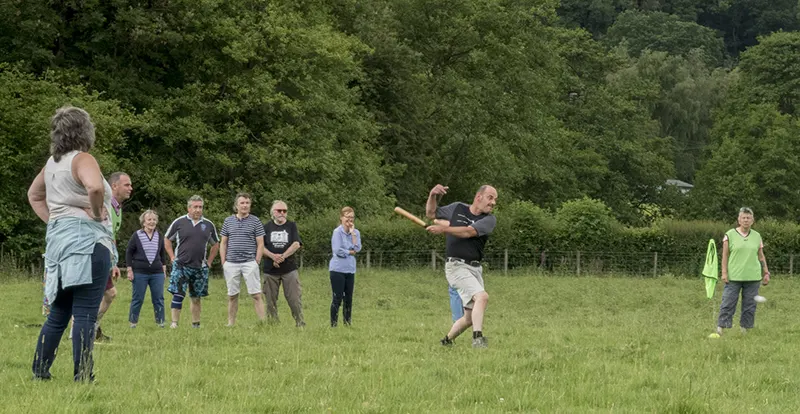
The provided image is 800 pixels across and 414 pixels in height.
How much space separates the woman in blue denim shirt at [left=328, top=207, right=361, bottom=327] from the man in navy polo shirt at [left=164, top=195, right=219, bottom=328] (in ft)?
6.15

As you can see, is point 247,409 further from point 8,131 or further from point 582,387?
point 8,131

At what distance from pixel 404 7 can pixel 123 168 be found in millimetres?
19961

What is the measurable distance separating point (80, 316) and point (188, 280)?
25.4ft

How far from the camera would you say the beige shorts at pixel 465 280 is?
40.2 ft

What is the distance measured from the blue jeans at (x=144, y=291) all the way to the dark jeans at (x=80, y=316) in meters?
7.79

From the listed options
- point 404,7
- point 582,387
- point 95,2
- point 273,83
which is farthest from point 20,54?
point 582,387

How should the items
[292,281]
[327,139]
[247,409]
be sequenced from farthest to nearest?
[327,139] → [292,281] → [247,409]

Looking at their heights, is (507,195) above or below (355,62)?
below

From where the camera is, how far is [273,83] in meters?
41.9

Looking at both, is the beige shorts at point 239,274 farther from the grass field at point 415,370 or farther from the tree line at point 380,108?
the tree line at point 380,108

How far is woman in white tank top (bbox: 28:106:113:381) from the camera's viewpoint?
26.5 ft

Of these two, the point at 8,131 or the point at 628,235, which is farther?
the point at 628,235

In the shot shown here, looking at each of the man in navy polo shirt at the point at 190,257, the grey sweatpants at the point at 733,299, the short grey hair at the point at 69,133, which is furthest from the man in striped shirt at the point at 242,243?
the short grey hair at the point at 69,133

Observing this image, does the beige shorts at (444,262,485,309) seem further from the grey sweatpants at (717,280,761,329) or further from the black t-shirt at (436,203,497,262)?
the grey sweatpants at (717,280,761,329)
